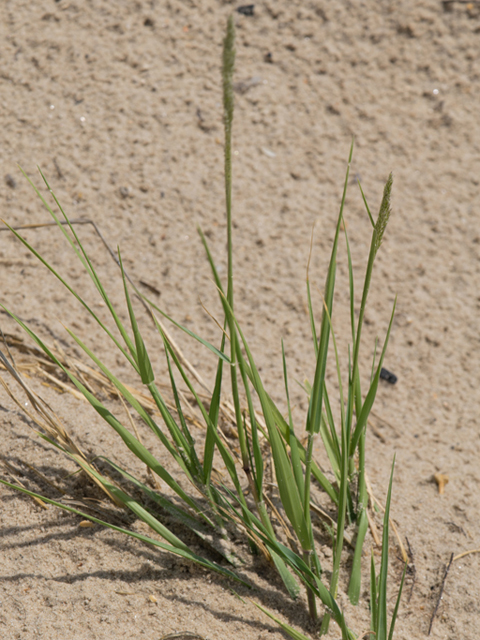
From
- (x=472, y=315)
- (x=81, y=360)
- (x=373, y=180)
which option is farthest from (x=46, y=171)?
(x=472, y=315)

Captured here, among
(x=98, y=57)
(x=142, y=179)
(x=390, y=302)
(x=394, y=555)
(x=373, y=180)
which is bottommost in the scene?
(x=394, y=555)

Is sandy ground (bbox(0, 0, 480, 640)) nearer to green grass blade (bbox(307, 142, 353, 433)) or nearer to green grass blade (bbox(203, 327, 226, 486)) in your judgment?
green grass blade (bbox(203, 327, 226, 486))

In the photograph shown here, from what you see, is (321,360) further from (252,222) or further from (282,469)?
(252,222)

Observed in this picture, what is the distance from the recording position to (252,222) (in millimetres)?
1860

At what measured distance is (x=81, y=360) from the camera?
143cm

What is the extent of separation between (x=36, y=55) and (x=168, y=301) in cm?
113

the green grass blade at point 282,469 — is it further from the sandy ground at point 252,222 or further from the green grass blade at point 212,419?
the sandy ground at point 252,222

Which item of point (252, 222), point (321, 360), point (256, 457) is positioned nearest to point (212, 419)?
point (256, 457)

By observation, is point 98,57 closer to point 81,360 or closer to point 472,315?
point 81,360

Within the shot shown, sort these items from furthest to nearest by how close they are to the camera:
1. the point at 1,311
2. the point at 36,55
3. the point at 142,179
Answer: the point at 36,55 < the point at 142,179 < the point at 1,311

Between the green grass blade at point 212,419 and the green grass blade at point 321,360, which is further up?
the green grass blade at point 321,360

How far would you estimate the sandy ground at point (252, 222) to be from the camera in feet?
3.27

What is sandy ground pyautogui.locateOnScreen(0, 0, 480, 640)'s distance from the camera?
3.27ft

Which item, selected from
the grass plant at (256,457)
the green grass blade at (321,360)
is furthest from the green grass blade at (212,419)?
the green grass blade at (321,360)
